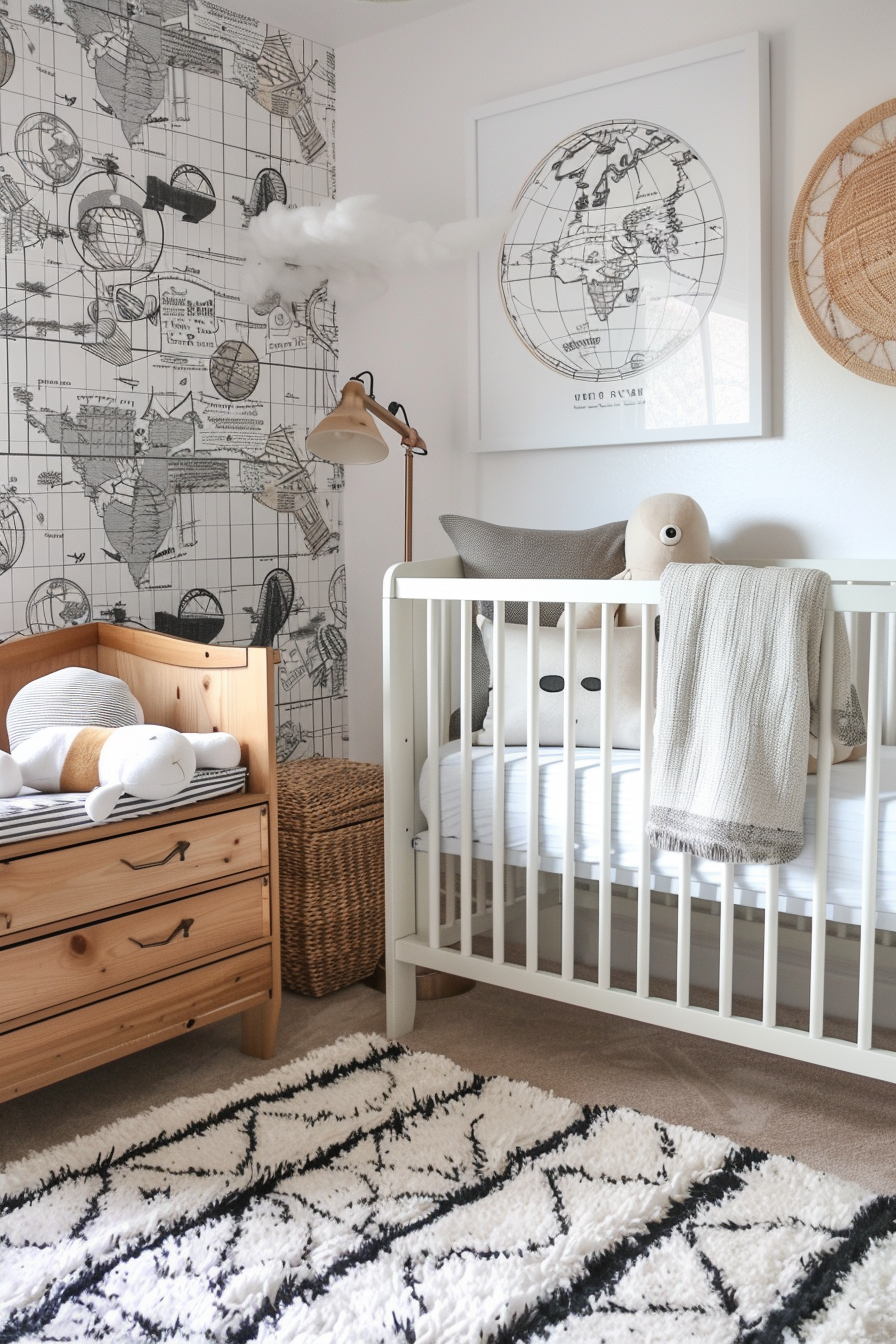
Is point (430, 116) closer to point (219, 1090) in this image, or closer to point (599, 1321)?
point (219, 1090)

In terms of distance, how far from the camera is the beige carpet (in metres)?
1.71

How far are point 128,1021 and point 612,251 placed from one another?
173 centimetres

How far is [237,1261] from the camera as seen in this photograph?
1367 millimetres

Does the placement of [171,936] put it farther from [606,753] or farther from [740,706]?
[740,706]

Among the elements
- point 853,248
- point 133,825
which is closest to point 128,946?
point 133,825

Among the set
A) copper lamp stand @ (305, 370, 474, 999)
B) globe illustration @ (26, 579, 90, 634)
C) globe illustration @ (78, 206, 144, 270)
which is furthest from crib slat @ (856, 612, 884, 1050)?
globe illustration @ (78, 206, 144, 270)

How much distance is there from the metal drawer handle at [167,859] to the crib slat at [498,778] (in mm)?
512

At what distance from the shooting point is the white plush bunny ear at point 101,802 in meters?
1.68

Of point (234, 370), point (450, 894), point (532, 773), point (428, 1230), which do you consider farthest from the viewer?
point (234, 370)

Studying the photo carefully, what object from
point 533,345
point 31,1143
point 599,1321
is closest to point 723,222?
point 533,345

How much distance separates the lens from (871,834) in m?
1.54

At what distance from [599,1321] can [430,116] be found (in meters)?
2.44

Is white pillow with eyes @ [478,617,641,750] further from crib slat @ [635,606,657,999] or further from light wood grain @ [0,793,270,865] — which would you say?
light wood grain @ [0,793,270,865]

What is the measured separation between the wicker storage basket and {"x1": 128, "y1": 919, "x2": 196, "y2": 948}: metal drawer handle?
42 cm
